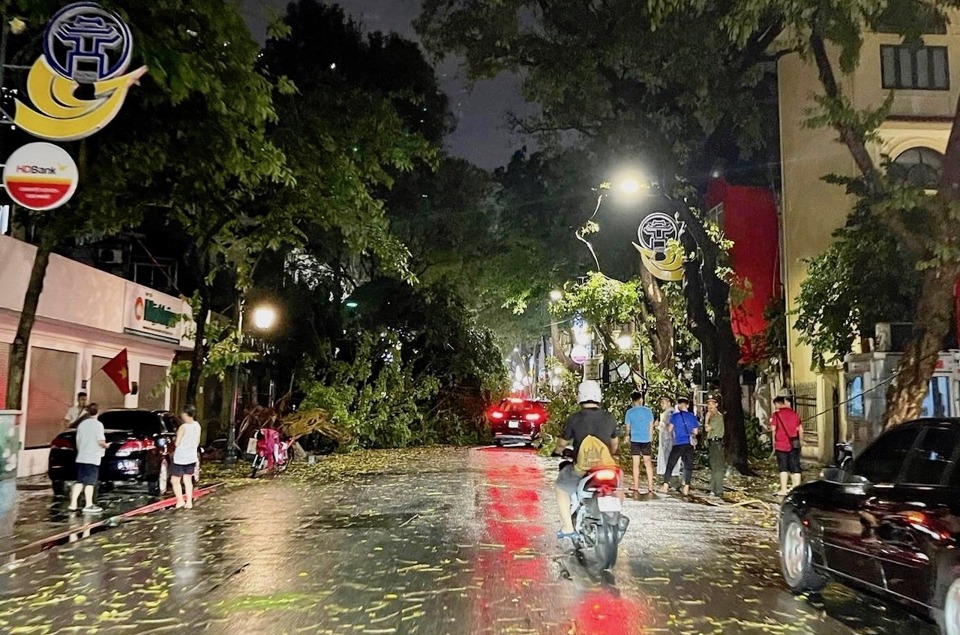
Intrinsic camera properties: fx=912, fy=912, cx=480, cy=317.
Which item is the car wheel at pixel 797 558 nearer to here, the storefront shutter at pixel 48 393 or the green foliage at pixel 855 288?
the green foliage at pixel 855 288

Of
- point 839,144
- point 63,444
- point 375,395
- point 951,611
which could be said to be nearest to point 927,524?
point 951,611

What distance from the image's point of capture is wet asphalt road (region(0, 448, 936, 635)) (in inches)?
286

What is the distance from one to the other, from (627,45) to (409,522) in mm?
11691

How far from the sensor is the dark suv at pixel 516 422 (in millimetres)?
33219

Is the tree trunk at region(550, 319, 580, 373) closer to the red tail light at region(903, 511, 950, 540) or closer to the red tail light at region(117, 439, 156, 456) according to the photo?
the red tail light at region(117, 439, 156, 456)

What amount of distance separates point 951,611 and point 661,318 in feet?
70.2

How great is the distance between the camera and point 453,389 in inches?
1372

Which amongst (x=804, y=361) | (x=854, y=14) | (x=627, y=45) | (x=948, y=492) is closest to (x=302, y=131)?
(x=627, y=45)

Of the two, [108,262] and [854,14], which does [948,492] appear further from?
[108,262]

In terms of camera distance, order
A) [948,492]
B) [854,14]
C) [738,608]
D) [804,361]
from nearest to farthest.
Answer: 1. [948,492]
2. [738,608]
3. [854,14]
4. [804,361]

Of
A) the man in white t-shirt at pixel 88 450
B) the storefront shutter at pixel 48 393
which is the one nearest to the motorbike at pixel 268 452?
the storefront shutter at pixel 48 393

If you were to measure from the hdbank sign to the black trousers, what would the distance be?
35.3ft

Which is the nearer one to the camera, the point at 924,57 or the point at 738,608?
the point at 738,608

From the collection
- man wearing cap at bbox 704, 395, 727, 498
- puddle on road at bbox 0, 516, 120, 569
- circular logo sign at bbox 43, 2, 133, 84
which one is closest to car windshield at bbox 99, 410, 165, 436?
puddle on road at bbox 0, 516, 120, 569
